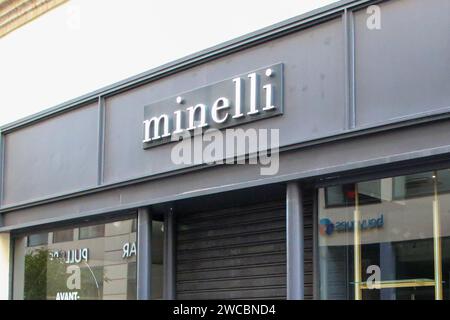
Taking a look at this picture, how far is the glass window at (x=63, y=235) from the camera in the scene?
9.83 meters

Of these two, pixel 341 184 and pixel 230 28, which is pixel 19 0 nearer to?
pixel 230 28

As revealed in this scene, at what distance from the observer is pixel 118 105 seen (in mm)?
9289

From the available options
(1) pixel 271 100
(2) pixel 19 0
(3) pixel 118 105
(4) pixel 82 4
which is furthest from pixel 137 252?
(2) pixel 19 0

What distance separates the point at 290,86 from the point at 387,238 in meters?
1.80

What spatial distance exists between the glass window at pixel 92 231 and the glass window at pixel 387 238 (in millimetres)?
3326

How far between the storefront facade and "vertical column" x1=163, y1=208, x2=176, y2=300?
0.06ft

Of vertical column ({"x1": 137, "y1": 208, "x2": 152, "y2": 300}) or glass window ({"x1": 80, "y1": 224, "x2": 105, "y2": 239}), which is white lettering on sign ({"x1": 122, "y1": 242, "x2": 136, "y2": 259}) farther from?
glass window ({"x1": 80, "y1": 224, "x2": 105, "y2": 239})

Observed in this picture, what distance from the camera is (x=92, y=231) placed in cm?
952

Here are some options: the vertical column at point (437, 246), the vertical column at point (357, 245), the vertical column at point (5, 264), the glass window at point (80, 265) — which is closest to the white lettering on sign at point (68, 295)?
the glass window at point (80, 265)

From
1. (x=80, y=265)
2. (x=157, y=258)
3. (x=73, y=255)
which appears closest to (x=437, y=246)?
(x=157, y=258)

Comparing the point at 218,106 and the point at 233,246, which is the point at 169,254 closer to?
the point at 233,246

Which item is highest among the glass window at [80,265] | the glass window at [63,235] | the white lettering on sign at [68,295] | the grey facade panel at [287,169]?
the grey facade panel at [287,169]

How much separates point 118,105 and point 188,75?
1.27m

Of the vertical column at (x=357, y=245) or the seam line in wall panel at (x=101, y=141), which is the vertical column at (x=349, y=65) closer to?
the vertical column at (x=357, y=245)
